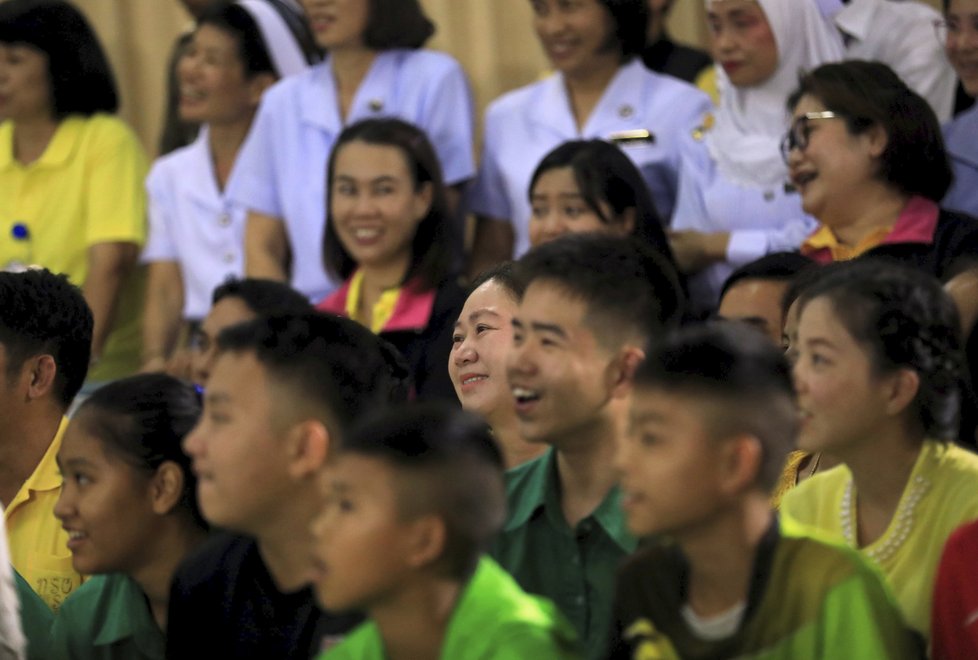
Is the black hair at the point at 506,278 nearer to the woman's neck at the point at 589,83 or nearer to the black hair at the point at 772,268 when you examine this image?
the black hair at the point at 772,268

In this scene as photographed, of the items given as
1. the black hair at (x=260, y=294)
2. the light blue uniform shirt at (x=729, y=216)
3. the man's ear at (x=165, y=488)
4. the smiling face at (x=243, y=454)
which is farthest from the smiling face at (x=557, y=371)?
the light blue uniform shirt at (x=729, y=216)

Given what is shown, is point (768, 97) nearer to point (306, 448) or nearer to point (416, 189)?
point (416, 189)

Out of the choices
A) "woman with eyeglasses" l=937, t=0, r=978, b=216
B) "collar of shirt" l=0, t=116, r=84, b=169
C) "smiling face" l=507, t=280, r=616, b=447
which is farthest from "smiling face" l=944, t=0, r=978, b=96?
"collar of shirt" l=0, t=116, r=84, b=169

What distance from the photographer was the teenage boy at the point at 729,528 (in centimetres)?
192

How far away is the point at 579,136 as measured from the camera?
395 centimetres

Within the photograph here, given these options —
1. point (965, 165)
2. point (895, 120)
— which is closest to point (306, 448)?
point (895, 120)

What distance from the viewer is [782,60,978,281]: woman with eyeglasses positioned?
321 cm

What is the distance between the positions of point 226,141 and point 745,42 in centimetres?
138

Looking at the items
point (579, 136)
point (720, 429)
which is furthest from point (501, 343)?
point (579, 136)

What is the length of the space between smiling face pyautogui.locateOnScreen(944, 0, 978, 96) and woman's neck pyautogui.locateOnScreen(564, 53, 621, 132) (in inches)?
29.4

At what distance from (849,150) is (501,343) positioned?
89 centimetres

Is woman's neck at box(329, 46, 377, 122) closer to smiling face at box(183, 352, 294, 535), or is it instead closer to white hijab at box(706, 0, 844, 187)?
white hijab at box(706, 0, 844, 187)

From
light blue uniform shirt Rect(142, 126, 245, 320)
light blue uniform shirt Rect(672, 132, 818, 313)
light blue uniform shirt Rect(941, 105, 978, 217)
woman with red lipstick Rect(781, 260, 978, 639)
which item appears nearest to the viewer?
woman with red lipstick Rect(781, 260, 978, 639)

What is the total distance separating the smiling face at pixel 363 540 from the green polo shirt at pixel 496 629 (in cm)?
7
